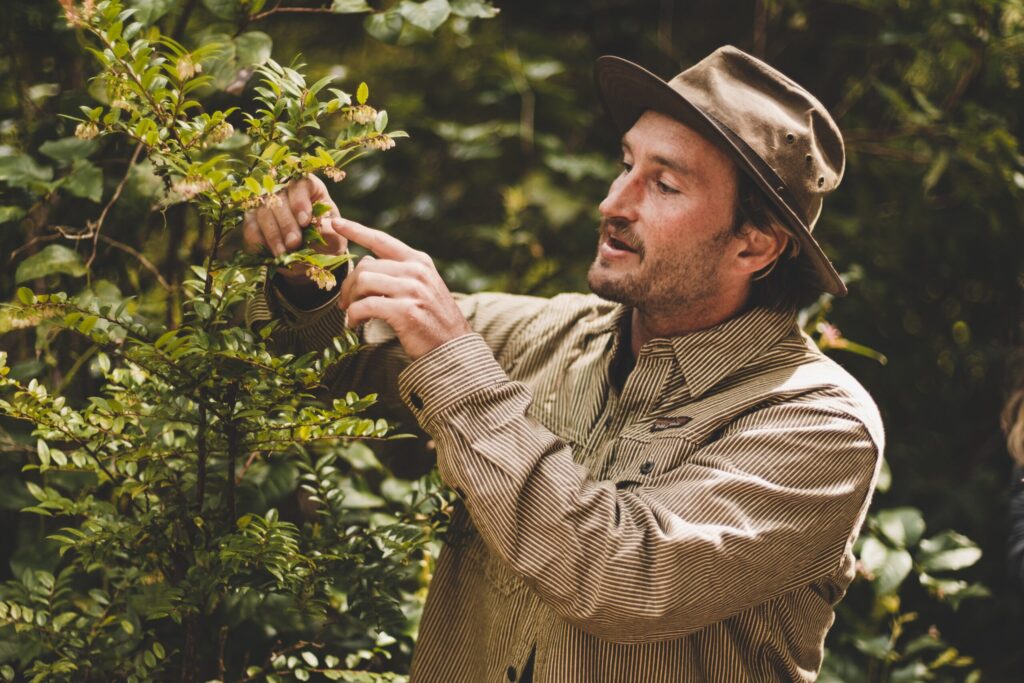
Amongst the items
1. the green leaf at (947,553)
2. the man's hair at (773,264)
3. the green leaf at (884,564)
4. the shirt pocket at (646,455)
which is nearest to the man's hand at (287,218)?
the shirt pocket at (646,455)

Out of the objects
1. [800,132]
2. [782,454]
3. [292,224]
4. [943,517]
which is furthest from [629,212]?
[943,517]

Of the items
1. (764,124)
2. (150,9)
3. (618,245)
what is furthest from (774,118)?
(150,9)

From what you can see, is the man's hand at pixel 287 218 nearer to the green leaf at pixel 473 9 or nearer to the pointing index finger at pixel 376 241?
the pointing index finger at pixel 376 241

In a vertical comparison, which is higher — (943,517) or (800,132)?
Result: (800,132)

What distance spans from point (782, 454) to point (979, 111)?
1532 mm

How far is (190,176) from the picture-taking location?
1.19m

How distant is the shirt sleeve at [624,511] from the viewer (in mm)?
1336

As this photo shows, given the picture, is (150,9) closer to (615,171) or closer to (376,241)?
(376,241)

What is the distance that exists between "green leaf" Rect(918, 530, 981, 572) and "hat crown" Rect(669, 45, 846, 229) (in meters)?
0.97

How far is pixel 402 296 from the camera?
1392mm

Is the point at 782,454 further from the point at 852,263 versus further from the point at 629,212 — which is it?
the point at 852,263

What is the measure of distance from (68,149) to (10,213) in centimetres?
16

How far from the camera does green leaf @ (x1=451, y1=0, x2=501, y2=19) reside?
1.74 meters

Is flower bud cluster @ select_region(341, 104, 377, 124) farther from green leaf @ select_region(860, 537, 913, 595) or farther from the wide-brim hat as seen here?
green leaf @ select_region(860, 537, 913, 595)
